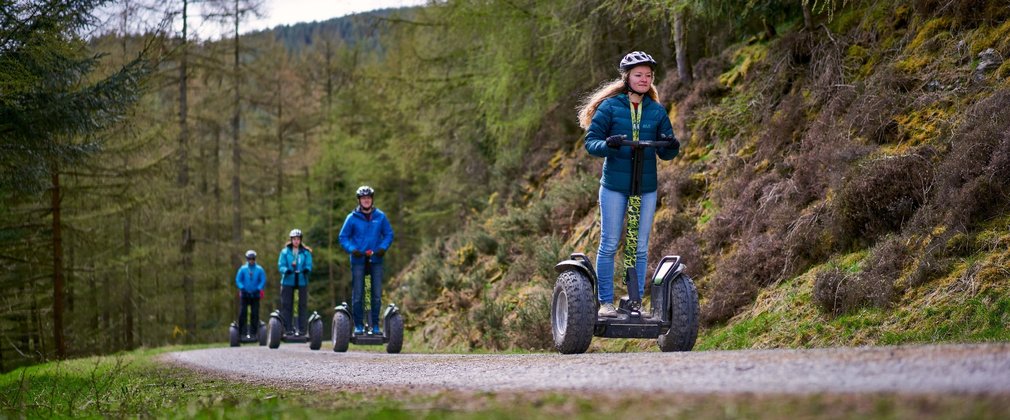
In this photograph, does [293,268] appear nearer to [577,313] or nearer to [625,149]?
[577,313]

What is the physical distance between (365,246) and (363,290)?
0.73 metres

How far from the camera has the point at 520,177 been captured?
23.1 meters

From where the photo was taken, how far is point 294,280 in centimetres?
1725

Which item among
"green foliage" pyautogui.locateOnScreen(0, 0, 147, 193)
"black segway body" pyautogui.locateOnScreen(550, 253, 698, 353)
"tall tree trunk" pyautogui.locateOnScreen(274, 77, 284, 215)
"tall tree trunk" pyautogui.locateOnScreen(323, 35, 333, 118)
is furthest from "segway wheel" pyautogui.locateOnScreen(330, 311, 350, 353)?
"tall tree trunk" pyautogui.locateOnScreen(323, 35, 333, 118)

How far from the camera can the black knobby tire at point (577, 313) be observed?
7262mm

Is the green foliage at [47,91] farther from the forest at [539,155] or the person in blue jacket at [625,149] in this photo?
the person in blue jacket at [625,149]

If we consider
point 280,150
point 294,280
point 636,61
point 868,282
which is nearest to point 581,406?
point 636,61

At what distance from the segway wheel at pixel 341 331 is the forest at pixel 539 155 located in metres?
2.32

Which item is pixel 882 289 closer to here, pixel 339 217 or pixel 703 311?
pixel 703 311

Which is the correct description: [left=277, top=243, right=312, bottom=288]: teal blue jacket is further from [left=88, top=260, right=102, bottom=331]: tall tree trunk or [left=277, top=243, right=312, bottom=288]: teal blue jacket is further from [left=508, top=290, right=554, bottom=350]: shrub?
[left=88, top=260, right=102, bottom=331]: tall tree trunk

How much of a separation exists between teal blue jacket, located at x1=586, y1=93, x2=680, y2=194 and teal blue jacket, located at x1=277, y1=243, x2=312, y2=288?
11.1m

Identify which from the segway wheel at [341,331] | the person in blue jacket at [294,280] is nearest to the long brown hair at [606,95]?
the segway wheel at [341,331]

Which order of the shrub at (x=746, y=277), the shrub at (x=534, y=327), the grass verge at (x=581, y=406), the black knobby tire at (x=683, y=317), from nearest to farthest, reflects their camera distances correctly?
1. the grass verge at (x=581, y=406)
2. the black knobby tire at (x=683, y=317)
3. the shrub at (x=746, y=277)
4. the shrub at (x=534, y=327)

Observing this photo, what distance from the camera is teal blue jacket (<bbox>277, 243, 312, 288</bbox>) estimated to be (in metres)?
17.2
